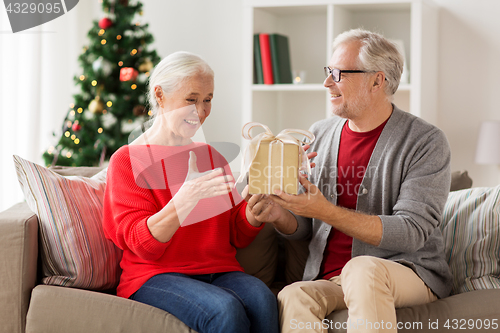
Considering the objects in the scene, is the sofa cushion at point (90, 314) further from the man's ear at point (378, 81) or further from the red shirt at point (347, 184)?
the man's ear at point (378, 81)

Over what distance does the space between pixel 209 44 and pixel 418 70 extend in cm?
150

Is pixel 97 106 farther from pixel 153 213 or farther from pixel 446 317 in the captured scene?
pixel 446 317

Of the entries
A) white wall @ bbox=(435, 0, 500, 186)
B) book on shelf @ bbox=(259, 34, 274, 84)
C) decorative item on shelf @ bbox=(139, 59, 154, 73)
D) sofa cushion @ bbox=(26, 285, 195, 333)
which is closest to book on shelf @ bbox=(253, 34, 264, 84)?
book on shelf @ bbox=(259, 34, 274, 84)

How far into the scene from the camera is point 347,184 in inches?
65.8

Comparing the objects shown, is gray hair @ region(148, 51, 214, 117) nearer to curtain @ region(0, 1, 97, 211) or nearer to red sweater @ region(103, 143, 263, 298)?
red sweater @ region(103, 143, 263, 298)

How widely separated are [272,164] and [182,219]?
0.96 feet

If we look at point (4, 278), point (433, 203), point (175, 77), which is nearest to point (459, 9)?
point (433, 203)

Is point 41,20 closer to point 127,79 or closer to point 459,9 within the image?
point 127,79

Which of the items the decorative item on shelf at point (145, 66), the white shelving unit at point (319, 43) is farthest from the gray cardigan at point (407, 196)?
the decorative item on shelf at point (145, 66)

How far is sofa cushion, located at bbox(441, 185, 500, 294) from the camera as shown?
64.5 inches

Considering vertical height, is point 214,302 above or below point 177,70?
below

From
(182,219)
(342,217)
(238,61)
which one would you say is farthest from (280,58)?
(182,219)

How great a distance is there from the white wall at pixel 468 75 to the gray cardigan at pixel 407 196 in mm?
1675

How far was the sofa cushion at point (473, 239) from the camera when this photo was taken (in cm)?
164
